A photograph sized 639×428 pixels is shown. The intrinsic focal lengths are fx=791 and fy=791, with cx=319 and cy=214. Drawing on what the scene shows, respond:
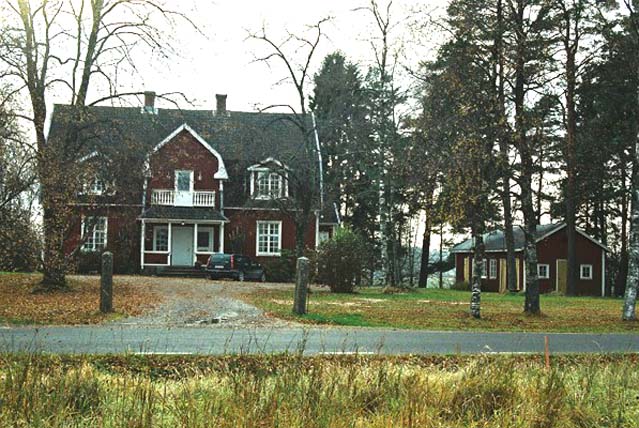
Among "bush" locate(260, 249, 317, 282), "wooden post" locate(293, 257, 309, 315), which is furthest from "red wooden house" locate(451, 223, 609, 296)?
"wooden post" locate(293, 257, 309, 315)

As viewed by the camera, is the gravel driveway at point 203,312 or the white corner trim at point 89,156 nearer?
the gravel driveway at point 203,312

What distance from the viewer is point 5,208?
21.9 m

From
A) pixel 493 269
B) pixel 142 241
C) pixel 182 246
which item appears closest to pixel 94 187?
pixel 142 241

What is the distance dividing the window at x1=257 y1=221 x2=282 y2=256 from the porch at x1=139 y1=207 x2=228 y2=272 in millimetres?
2374

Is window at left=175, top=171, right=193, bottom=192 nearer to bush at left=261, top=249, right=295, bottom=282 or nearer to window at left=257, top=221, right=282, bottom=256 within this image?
window at left=257, top=221, right=282, bottom=256

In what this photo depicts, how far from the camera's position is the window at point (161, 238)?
47.6m

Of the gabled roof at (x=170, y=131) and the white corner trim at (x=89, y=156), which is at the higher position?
the gabled roof at (x=170, y=131)

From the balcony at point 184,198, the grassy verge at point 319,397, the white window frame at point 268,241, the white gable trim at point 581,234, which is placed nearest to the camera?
the grassy verge at point 319,397

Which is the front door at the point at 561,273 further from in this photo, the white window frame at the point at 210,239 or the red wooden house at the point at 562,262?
the white window frame at the point at 210,239

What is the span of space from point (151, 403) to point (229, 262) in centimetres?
3652

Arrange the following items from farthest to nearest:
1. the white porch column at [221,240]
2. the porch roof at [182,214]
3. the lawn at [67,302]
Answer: the white porch column at [221,240]
the porch roof at [182,214]
the lawn at [67,302]

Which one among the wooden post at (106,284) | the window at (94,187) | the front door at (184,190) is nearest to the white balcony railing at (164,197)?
the front door at (184,190)

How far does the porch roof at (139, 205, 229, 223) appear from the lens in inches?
1825

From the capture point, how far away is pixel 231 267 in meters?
42.8
